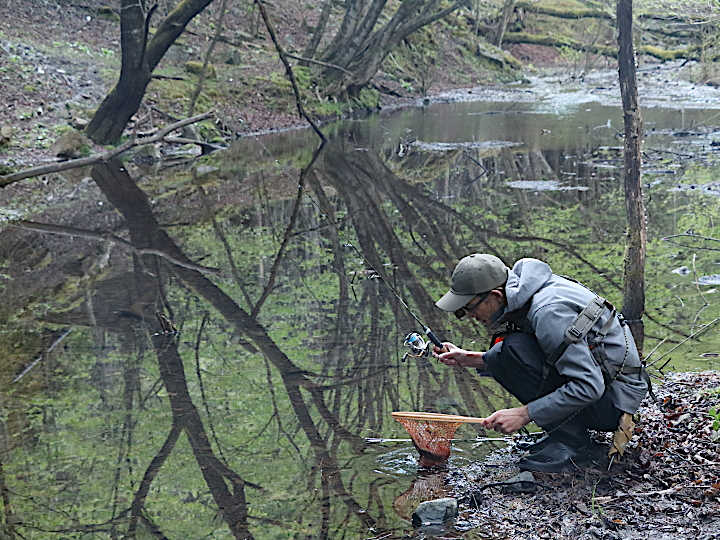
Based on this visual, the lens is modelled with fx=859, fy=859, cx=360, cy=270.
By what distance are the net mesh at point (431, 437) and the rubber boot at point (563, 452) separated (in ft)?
1.25

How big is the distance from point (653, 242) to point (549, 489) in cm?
549

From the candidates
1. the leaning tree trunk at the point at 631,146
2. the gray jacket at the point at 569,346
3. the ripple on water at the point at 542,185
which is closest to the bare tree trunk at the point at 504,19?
the ripple on water at the point at 542,185

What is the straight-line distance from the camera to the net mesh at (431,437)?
13.7ft

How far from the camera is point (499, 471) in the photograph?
4.15 meters

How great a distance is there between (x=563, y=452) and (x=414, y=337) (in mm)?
1001

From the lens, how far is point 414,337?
4605 millimetres

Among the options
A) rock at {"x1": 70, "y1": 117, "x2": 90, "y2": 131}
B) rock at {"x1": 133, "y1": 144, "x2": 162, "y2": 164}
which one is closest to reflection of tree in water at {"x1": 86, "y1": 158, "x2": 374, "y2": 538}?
rock at {"x1": 133, "y1": 144, "x2": 162, "y2": 164}

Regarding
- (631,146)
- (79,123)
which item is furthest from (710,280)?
(79,123)

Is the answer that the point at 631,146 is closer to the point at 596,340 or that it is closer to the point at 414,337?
the point at 414,337

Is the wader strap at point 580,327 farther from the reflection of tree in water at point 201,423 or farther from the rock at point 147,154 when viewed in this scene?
the rock at point 147,154

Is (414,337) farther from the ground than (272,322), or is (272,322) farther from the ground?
(414,337)

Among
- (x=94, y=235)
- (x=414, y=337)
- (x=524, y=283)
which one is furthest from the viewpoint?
(x=94, y=235)

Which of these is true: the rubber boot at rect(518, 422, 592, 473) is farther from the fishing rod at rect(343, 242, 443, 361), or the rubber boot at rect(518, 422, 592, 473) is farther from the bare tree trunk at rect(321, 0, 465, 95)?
the bare tree trunk at rect(321, 0, 465, 95)

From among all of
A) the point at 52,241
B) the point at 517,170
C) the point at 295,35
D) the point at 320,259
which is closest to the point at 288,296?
the point at 320,259
